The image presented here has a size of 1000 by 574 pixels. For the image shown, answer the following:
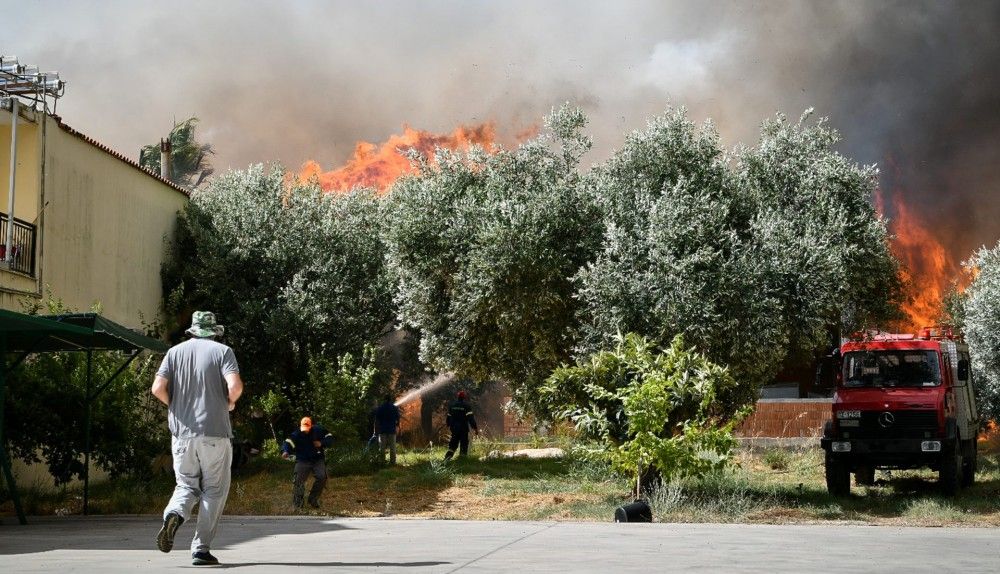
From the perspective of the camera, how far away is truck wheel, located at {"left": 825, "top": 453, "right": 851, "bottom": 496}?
21.2 m

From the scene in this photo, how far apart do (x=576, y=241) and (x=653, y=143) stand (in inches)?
101

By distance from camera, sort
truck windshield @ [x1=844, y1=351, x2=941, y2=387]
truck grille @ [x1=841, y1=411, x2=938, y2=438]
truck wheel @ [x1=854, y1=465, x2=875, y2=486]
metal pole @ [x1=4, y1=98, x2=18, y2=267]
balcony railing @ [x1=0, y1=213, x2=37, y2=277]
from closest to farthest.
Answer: truck grille @ [x1=841, y1=411, x2=938, y2=438]
truck windshield @ [x1=844, y1=351, x2=941, y2=387]
metal pole @ [x1=4, y1=98, x2=18, y2=267]
balcony railing @ [x1=0, y1=213, x2=37, y2=277]
truck wheel @ [x1=854, y1=465, x2=875, y2=486]

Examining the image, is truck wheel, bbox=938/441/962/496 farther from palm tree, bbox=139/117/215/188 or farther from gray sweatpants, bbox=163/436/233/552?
palm tree, bbox=139/117/215/188

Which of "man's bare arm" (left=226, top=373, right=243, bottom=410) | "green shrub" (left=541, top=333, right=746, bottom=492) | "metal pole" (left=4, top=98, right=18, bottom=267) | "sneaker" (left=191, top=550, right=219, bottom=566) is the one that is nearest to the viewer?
"sneaker" (left=191, top=550, right=219, bottom=566)

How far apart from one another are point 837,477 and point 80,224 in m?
16.5

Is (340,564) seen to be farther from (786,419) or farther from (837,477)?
(786,419)

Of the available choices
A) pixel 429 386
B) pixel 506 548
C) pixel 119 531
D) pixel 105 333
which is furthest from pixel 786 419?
pixel 506 548

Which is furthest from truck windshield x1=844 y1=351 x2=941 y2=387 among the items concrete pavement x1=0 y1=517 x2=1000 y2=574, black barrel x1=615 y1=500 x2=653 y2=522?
black barrel x1=615 y1=500 x2=653 y2=522

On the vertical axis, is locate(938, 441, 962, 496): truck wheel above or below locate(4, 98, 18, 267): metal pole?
below

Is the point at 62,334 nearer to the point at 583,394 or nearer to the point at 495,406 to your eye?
the point at 583,394

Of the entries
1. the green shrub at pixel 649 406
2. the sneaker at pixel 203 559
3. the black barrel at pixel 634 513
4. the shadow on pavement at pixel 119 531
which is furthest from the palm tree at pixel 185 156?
the sneaker at pixel 203 559

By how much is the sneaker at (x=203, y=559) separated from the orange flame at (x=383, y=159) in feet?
151

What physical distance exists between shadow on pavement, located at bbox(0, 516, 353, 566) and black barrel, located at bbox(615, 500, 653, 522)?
12.2 ft

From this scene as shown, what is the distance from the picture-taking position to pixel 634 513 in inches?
622
